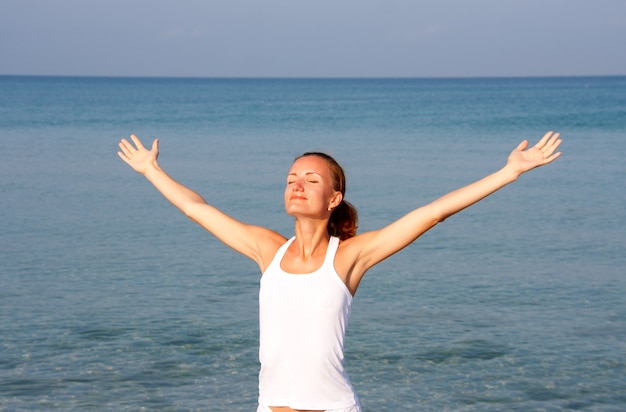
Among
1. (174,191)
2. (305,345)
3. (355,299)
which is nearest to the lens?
(305,345)

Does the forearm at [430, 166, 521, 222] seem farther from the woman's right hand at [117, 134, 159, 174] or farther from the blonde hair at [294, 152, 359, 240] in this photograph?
the woman's right hand at [117, 134, 159, 174]

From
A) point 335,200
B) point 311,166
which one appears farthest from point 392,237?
point 311,166

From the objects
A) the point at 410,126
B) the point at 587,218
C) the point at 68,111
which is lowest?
the point at 587,218

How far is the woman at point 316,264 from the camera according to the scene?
4.05 meters

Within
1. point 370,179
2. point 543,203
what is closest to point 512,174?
point 543,203

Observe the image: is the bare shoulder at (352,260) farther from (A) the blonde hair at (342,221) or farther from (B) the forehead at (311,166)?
(B) the forehead at (311,166)

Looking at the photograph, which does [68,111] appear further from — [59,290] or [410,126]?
[59,290]

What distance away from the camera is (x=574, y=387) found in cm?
855

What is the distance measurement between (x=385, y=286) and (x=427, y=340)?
2243 mm

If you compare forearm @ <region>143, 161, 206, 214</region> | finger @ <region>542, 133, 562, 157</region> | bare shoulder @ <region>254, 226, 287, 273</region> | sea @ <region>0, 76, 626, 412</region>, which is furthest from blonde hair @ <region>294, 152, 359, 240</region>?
sea @ <region>0, 76, 626, 412</region>

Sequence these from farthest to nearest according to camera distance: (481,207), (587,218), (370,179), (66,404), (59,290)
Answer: (370,179) → (481,207) → (587,218) → (59,290) → (66,404)

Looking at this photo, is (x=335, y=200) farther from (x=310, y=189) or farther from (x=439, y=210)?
(x=439, y=210)

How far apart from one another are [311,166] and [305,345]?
791 mm

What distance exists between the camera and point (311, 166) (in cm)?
436
